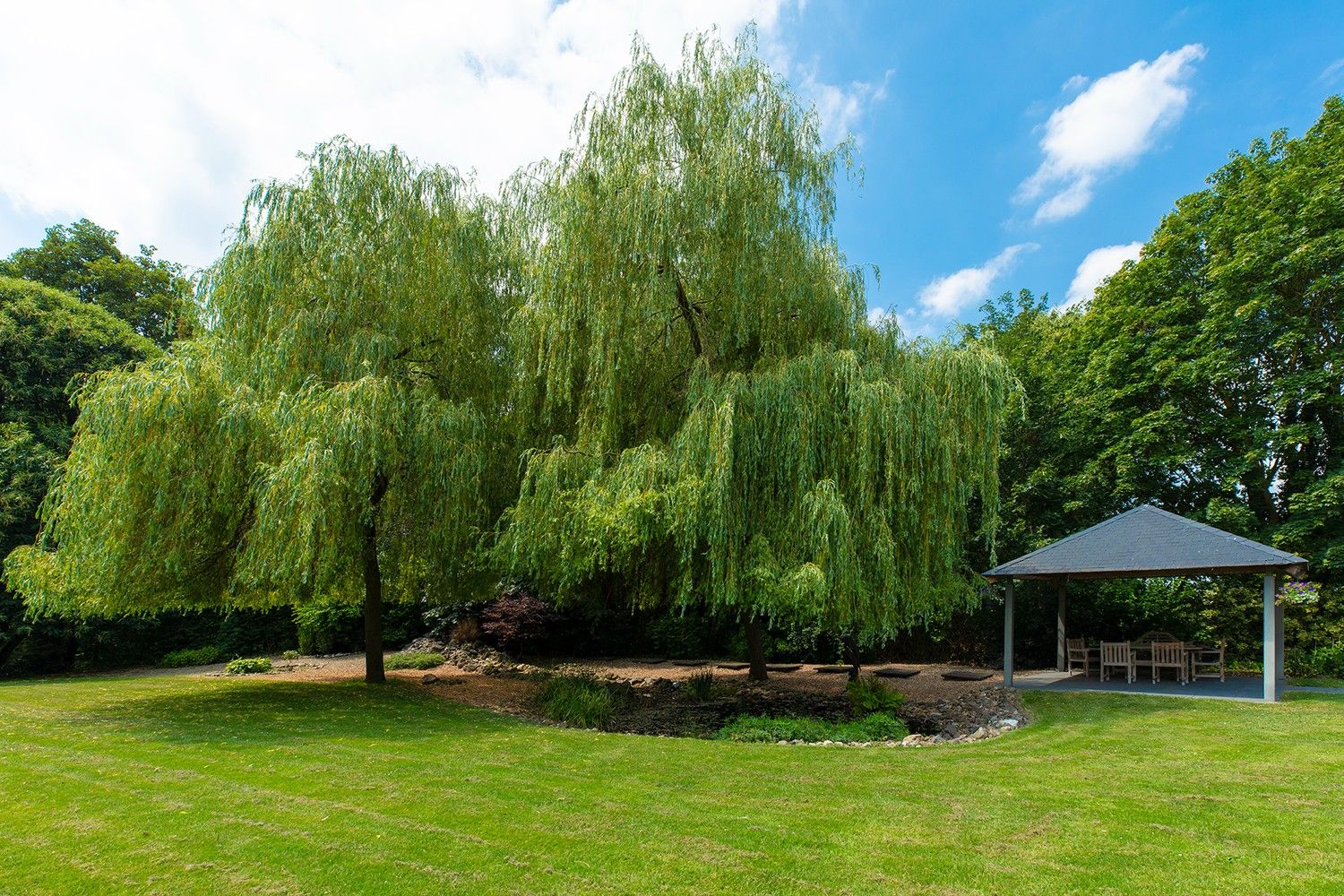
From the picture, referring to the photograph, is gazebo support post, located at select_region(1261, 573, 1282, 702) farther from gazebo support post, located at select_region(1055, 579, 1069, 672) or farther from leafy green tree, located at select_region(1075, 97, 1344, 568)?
leafy green tree, located at select_region(1075, 97, 1344, 568)

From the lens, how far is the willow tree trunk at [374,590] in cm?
787

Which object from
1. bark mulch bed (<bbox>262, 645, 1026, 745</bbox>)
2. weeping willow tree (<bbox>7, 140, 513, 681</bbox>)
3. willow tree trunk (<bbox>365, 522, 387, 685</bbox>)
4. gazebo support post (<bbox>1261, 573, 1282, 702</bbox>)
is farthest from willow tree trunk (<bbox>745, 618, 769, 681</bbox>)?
gazebo support post (<bbox>1261, 573, 1282, 702</bbox>)

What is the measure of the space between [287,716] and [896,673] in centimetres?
970

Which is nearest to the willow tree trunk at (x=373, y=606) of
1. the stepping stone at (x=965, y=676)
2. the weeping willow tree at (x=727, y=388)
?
the weeping willow tree at (x=727, y=388)

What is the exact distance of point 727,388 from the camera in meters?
7.72

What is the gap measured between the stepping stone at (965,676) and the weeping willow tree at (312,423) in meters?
8.48

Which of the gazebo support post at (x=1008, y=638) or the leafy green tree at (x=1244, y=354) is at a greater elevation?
the leafy green tree at (x=1244, y=354)

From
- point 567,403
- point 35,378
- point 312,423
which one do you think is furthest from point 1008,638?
point 35,378

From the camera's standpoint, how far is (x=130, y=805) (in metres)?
4.07

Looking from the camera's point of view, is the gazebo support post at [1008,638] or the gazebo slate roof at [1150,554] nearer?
the gazebo slate roof at [1150,554]

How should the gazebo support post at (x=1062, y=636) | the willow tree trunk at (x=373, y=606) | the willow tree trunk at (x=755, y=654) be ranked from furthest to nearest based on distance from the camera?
the gazebo support post at (x=1062, y=636) → the willow tree trunk at (x=755, y=654) → the willow tree trunk at (x=373, y=606)

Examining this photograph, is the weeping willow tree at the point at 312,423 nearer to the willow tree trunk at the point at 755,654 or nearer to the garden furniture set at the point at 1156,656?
the willow tree trunk at the point at 755,654

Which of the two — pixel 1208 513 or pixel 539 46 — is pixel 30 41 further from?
pixel 1208 513

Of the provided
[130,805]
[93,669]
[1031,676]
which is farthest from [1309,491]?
[93,669]
